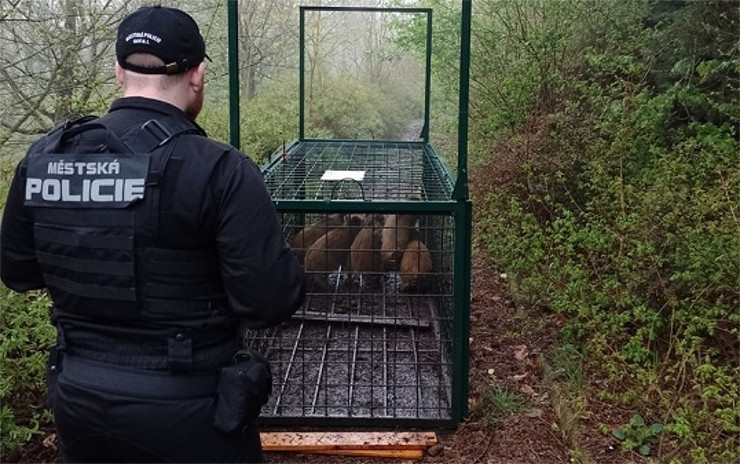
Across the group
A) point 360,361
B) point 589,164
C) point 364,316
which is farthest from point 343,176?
point 589,164

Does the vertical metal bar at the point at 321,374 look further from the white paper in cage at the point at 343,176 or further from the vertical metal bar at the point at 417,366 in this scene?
the white paper in cage at the point at 343,176

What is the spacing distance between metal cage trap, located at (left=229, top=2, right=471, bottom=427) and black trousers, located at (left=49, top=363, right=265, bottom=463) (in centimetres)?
190

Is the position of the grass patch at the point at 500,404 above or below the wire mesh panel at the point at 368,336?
below

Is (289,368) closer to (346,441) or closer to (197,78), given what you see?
(346,441)

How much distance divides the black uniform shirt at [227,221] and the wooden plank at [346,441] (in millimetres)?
1903

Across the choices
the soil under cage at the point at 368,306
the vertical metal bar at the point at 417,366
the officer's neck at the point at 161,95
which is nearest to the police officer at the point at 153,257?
the officer's neck at the point at 161,95

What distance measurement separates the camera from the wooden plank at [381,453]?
3816 millimetres

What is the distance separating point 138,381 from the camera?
209cm

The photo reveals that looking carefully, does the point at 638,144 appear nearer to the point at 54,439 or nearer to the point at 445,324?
the point at 445,324

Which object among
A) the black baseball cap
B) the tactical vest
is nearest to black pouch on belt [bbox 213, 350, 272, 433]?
the tactical vest

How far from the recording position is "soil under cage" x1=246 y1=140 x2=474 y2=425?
414 cm

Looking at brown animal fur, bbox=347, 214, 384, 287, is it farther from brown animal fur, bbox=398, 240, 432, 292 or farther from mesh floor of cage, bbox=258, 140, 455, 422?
brown animal fur, bbox=398, 240, 432, 292

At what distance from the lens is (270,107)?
1445 centimetres

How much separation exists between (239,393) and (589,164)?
15.9 ft
